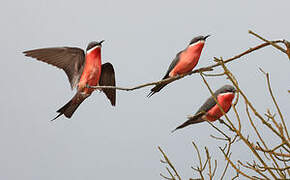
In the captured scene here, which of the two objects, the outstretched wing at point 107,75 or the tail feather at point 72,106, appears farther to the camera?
the outstretched wing at point 107,75

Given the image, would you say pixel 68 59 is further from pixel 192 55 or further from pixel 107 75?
pixel 192 55

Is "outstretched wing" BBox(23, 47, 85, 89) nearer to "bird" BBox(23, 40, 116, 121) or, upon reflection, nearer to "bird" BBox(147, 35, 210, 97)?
"bird" BBox(23, 40, 116, 121)

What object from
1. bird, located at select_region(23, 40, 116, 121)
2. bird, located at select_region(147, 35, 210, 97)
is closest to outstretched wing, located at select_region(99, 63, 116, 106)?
bird, located at select_region(23, 40, 116, 121)

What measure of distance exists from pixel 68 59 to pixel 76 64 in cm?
3

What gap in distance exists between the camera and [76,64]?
0.89 meters

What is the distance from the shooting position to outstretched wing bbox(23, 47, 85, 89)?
833 millimetres

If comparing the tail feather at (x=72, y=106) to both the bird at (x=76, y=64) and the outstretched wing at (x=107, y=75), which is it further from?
the outstretched wing at (x=107, y=75)

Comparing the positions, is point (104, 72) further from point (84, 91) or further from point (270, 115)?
point (270, 115)

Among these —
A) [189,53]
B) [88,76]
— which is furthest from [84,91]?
[189,53]

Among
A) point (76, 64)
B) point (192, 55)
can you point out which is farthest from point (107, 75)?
point (192, 55)

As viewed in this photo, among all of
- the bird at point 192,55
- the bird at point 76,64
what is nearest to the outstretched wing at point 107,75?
the bird at point 76,64

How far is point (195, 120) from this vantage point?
37.4 inches

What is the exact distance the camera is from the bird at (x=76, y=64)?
81cm

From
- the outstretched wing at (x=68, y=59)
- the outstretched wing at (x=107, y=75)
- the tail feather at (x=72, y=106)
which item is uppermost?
the outstretched wing at (x=68, y=59)
